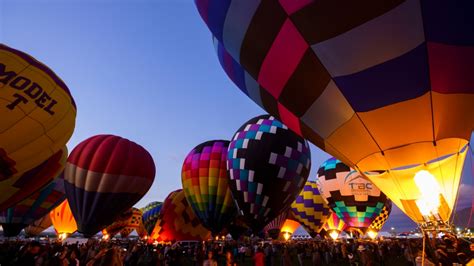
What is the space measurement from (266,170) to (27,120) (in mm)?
7738

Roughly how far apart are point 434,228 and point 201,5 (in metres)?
5.17

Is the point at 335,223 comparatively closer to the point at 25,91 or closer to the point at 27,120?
the point at 27,120

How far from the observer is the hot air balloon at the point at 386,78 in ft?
13.0

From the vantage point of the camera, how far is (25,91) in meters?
6.57

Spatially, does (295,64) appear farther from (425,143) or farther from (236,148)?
(236,148)

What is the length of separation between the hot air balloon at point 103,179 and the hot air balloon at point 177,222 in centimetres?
976

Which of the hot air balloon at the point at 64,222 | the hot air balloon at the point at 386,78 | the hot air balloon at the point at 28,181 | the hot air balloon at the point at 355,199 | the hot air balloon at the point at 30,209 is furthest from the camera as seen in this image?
the hot air balloon at the point at 64,222

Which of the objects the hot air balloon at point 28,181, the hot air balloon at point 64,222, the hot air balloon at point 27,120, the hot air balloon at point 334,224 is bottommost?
the hot air balloon at point 64,222

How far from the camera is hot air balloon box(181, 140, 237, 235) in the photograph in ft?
49.7

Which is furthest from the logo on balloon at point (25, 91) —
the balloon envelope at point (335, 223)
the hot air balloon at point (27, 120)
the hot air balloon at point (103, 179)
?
the balloon envelope at point (335, 223)

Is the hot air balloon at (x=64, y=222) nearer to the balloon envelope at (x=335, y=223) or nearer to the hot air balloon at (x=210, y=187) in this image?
the hot air balloon at (x=210, y=187)

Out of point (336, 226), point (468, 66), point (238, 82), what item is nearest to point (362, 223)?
point (238, 82)

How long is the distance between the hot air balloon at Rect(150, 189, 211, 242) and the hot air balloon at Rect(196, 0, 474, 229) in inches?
715

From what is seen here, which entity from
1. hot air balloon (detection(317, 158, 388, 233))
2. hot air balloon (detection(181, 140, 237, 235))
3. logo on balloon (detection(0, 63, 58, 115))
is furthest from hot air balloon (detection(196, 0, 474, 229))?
hot air balloon (detection(317, 158, 388, 233))
